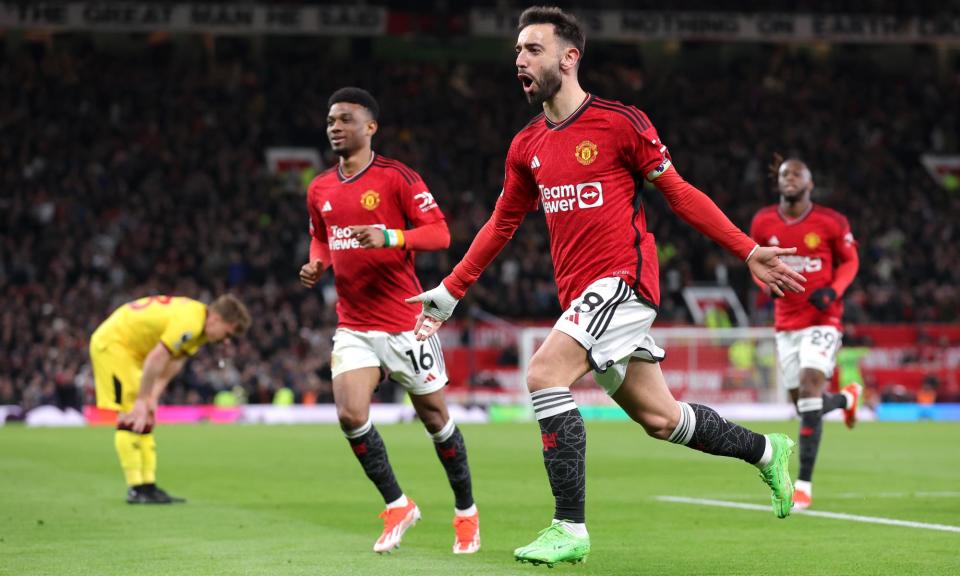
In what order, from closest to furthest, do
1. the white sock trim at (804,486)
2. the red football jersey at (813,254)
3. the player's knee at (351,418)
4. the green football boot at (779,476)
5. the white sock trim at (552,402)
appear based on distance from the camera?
the white sock trim at (552,402), the green football boot at (779,476), the player's knee at (351,418), the white sock trim at (804,486), the red football jersey at (813,254)

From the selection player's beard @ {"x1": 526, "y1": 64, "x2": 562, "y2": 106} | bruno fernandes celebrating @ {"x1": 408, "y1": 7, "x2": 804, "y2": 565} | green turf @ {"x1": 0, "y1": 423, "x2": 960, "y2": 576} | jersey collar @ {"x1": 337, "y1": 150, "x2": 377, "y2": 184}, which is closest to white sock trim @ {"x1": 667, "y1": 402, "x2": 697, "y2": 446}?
bruno fernandes celebrating @ {"x1": 408, "y1": 7, "x2": 804, "y2": 565}

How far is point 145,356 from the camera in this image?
12961 mm

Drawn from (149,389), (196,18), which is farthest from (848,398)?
(196,18)

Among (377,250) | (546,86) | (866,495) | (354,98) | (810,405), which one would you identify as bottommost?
(866,495)

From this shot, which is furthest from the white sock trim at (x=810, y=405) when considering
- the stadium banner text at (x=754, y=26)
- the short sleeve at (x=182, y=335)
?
the stadium banner text at (x=754, y=26)

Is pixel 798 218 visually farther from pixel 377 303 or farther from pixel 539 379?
pixel 539 379

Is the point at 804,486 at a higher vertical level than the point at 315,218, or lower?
lower

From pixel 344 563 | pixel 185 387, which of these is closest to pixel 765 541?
pixel 344 563

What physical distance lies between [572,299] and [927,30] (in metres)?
36.9

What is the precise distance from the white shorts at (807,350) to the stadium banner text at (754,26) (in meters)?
28.9

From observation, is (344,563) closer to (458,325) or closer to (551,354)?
(551,354)

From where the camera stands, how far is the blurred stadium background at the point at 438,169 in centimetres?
2839

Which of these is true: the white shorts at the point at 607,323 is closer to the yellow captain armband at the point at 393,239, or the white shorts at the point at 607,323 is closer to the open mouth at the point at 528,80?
the open mouth at the point at 528,80

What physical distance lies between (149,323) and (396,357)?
4.65 meters
